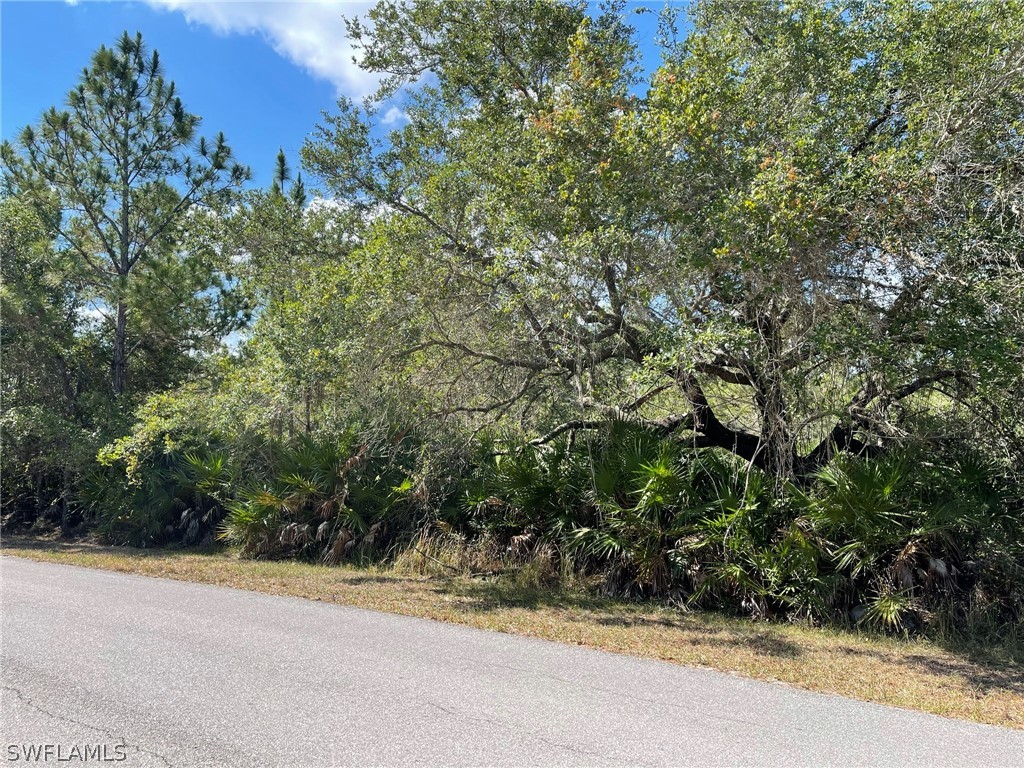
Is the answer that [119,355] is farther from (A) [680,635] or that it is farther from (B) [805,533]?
(B) [805,533]

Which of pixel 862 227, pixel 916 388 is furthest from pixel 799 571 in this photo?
pixel 862 227

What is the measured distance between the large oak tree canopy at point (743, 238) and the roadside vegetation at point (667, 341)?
0.04 m

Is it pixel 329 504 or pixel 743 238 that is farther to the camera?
pixel 329 504

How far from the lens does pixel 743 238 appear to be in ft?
23.6

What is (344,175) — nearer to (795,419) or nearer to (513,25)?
(513,25)

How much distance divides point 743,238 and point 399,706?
5.51 metres

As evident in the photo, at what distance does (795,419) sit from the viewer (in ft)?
27.1

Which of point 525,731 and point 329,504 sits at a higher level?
point 329,504

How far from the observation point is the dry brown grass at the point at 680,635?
19.2ft

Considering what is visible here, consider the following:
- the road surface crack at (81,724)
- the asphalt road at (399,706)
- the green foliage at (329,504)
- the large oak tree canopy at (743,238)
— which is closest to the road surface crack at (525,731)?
the asphalt road at (399,706)

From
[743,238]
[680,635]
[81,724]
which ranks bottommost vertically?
→ [81,724]

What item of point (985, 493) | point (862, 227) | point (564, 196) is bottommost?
point (985, 493)

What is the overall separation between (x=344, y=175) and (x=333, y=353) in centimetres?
514

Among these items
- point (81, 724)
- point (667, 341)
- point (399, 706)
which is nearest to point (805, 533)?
point (667, 341)
